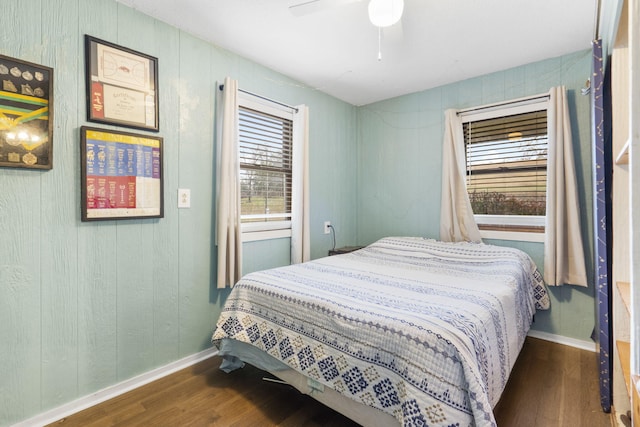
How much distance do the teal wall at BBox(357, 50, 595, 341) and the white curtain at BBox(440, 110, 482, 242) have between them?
165 mm

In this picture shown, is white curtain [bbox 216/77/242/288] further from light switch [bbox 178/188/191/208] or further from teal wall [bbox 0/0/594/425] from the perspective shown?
light switch [bbox 178/188/191/208]

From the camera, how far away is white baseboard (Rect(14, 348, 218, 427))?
167 centimetres

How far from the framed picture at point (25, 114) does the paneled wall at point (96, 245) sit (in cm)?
5

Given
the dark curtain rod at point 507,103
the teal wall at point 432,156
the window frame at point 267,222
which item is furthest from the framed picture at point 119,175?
the dark curtain rod at point 507,103

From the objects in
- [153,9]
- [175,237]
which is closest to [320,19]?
[153,9]

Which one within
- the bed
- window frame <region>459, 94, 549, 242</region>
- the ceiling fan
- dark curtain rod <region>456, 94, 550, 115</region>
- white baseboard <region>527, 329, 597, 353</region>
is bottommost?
white baseboard <region>527, 329, 597, 353</region>

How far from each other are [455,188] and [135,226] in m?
2.70

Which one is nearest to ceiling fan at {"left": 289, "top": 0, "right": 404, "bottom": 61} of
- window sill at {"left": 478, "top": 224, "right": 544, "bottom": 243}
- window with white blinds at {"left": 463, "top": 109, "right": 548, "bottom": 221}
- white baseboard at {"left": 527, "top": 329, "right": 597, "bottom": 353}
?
window with white blinds at {"left": 463, "top": 109, "right": 548, "bottom": 221}

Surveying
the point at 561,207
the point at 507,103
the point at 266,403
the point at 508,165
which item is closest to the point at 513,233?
the point at 561,207

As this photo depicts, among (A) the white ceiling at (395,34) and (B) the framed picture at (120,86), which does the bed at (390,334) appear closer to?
(B) the framed picture at (120,86)

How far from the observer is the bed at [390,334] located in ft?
3.90

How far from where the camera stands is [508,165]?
9.55 feet

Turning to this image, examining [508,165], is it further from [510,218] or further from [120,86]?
[120,86]

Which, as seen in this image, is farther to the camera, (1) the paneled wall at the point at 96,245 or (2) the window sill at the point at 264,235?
(2) the window sill at the point at 264,235
